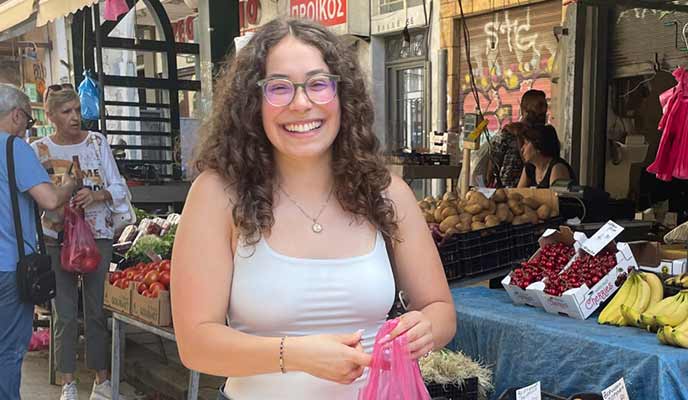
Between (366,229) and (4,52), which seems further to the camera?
(4,52)

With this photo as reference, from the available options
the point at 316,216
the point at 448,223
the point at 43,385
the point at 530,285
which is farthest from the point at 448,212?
the point at 43,385

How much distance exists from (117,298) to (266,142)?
2.81 m

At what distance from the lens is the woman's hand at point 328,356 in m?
1.47

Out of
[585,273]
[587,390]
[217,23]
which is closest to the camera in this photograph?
[587,390]

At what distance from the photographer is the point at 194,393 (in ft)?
11.5

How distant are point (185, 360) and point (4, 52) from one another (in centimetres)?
1832

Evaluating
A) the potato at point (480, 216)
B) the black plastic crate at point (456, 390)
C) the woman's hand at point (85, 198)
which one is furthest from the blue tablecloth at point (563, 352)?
the woman's hand at point (85, 198)

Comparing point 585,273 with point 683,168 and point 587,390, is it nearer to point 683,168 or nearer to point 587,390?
point 587,390

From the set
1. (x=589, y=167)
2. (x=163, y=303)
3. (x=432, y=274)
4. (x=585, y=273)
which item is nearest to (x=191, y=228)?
(x=432, y=274)

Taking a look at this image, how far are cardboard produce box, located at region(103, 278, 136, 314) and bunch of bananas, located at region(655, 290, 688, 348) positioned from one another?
2821 mm

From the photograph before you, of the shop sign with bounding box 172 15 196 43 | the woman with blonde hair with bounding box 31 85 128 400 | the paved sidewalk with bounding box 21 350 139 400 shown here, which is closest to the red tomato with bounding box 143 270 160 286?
the woman with blonde hair with bounding box 31 85 128 400

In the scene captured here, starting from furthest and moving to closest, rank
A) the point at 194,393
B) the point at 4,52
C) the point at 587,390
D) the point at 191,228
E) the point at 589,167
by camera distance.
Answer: the point at 4,52 → the point at 589,167 → the point at 194,393 → the point at 587,390 → the point at 191,228

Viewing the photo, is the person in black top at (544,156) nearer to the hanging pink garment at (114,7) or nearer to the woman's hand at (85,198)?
the woman's hand at (85,198)

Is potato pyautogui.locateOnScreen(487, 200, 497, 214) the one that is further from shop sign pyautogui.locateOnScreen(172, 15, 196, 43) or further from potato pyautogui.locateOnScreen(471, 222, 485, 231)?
shop sign pyautogui.locateOnScreen(172, 15, 196, 43)
